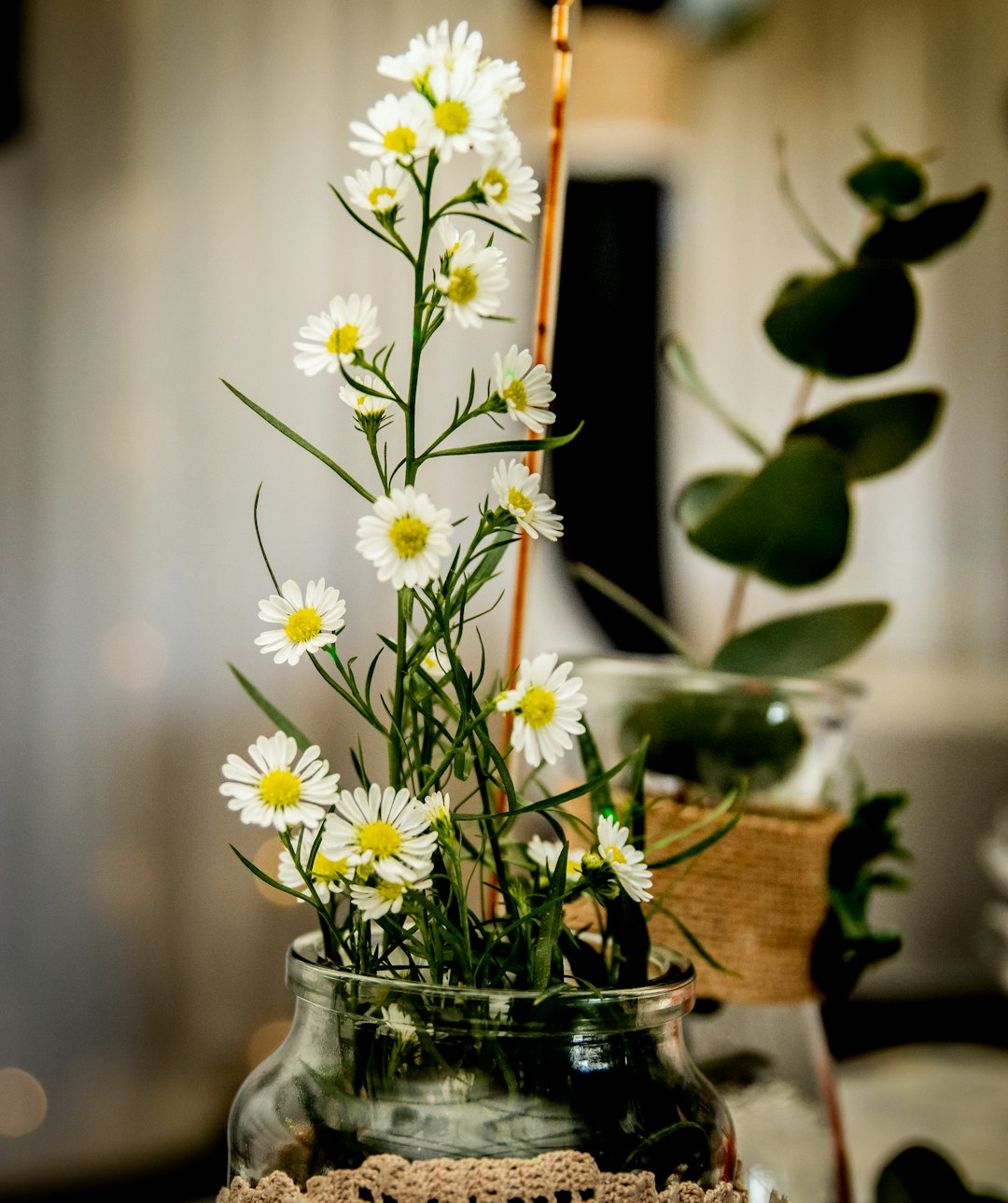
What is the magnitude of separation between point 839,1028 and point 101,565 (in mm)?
1478

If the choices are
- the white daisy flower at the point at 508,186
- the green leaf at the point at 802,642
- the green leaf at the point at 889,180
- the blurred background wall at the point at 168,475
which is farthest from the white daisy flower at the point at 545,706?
the blurred background wall at the point at 168,475

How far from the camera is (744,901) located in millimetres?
400

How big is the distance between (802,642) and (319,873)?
0.25 metres

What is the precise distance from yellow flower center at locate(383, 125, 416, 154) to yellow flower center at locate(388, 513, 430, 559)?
0.08 meters

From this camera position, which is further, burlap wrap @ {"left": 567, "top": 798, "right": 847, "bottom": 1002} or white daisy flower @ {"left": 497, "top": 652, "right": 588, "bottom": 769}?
burlap wrap @ {"left": 567, "top": 798, "right": 847, "bottom": 1002}

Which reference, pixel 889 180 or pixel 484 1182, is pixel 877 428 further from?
pixel 484 1182

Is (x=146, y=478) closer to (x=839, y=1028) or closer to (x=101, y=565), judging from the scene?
(x=101, y=565)

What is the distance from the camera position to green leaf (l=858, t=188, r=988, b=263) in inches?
17.9

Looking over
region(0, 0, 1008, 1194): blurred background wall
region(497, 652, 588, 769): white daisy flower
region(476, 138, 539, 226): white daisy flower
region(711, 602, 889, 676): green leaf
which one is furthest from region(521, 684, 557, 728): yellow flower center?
region(0, 0, 1008, 1194): blurred background wall

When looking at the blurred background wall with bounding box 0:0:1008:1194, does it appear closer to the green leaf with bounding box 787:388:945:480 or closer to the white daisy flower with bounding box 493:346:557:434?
the green leaf with bounding box 787:388:945:480

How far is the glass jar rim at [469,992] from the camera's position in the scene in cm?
23

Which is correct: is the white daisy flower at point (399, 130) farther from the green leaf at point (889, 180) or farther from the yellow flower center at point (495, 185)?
the green leaf at point (889, 180)

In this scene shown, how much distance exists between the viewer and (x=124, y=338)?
5.16 feet

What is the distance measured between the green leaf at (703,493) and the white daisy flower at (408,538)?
0.25 metres
